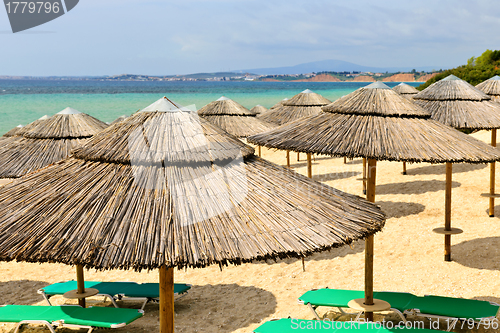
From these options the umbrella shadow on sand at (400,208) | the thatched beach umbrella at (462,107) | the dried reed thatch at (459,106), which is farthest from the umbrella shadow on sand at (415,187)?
the dried reed thatch at (459,106)

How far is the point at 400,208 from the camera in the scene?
10.8m

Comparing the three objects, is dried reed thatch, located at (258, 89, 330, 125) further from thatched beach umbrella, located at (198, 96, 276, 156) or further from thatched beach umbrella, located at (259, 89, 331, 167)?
thatched beach umbrella, located at (198, 96, 276, 156)

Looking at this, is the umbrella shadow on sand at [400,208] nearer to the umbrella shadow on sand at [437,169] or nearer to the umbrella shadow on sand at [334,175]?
the umbrella shadow on sand at [437,169]

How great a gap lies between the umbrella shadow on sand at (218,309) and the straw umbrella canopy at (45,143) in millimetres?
3219

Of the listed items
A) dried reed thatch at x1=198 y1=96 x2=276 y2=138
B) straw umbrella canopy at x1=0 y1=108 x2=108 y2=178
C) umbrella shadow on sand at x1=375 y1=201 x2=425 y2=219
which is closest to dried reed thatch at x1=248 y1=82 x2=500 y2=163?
straw umbrella canopy at x1=0 y1=108 x2=108 y2=178

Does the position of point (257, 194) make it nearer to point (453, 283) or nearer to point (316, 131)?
point (316, 131)

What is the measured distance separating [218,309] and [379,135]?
331 cm

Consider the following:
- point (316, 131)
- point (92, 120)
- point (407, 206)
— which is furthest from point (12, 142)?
point (407, 206)

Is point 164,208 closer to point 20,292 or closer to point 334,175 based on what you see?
point 20,292

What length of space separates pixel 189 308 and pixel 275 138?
279 centimetres

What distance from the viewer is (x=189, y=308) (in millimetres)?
6355

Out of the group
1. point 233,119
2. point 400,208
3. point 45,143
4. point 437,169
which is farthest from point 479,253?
point 45,143

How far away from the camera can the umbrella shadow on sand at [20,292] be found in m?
6.75

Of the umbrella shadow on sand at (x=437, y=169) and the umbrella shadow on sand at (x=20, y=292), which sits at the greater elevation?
the umbrella shadow on sand at (x=437, y=169)
